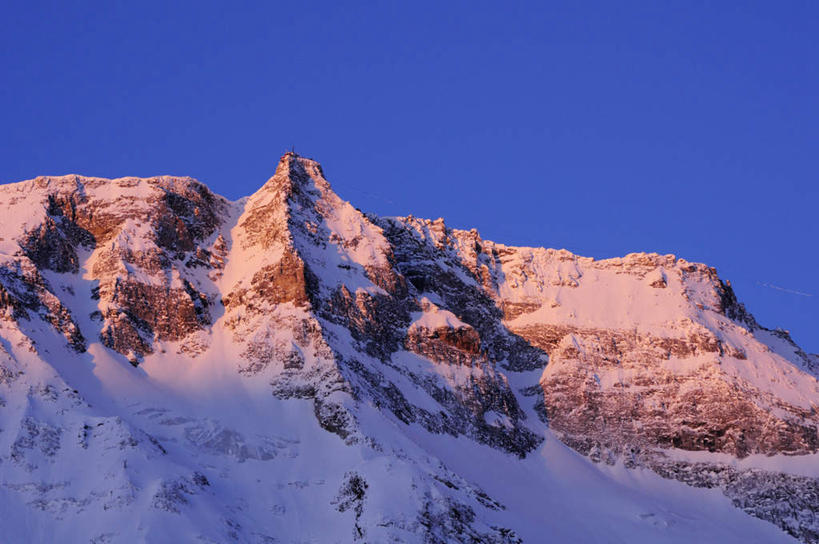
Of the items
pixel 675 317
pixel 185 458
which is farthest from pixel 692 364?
pixel 185 458

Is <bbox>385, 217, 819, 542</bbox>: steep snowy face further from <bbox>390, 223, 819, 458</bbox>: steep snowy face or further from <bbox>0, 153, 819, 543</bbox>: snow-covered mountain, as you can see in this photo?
<bbox>0, 153, 819, 543</bbox>: snow-covered mountain

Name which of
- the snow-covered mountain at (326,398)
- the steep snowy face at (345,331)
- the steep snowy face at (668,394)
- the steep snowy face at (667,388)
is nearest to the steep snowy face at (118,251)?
the snow-covered mountain at (326,398)

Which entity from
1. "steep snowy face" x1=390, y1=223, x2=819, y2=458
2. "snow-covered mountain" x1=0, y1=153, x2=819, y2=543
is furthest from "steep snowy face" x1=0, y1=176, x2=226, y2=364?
"steep snowy face" x1=390, y1=223, x2=819, y2=458

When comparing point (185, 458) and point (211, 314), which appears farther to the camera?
point (211, 314)

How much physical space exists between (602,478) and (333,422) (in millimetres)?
46855

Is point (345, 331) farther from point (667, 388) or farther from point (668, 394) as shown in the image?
point (667, 388)

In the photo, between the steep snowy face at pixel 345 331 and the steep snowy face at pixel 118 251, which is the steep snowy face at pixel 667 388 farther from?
the steep snowy face at pixel 118 251

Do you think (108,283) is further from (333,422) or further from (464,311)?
(464,311)

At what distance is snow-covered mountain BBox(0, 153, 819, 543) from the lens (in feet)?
405

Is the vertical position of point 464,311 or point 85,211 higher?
point 464,311

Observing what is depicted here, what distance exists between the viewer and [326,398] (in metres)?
145

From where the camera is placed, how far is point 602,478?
556 feet

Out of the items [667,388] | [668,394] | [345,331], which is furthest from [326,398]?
[667,388]

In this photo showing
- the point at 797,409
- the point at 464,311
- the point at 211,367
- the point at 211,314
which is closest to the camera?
the point at 211,367
